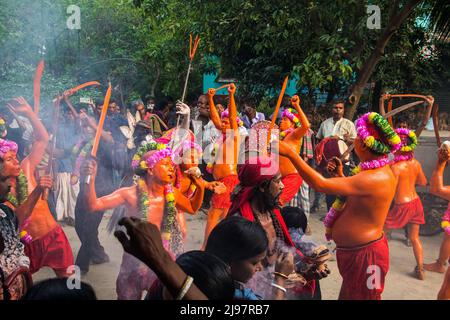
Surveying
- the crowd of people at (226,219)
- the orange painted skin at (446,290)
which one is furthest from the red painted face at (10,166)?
the orange painted skin at (446,290)

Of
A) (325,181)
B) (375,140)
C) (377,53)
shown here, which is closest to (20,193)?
(325,181)

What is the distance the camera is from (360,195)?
10.7ft

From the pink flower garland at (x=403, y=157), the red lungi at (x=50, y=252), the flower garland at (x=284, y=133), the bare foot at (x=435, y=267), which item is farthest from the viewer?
the flower garland at (x=284, y=133)

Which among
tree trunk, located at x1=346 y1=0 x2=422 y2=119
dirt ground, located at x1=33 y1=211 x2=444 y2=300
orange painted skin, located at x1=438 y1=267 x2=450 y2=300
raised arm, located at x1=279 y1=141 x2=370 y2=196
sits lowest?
dirt ground, located at x1=33 y1=211 x2=444 y2=300

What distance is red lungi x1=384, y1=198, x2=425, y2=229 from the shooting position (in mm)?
5277

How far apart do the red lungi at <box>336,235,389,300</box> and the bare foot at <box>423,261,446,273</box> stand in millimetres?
2092

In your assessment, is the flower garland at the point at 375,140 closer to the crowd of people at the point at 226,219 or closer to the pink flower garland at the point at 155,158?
the crowd of people at the point at 226,219

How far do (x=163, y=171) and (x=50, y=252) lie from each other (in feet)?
3.70

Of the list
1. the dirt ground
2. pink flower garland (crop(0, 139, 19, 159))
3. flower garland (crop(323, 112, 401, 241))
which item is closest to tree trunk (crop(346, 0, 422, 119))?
the dirt ground

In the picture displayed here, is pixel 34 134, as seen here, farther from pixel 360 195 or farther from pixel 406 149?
pixel 406 149

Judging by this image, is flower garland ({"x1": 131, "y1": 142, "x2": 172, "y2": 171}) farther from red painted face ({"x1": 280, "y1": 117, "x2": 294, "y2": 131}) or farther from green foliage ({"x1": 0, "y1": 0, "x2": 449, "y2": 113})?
green foliage ({"x1": 0, "y1": 0, "x2": 449, "y2": 113})

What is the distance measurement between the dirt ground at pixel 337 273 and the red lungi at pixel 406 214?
47cm

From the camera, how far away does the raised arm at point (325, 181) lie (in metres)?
3.11
